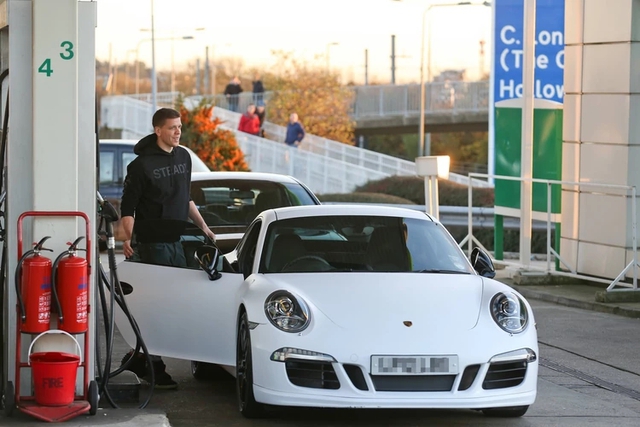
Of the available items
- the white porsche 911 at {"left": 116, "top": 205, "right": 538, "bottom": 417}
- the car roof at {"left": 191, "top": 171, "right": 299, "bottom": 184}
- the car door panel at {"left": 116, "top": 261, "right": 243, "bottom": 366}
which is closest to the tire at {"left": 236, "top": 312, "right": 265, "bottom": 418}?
the white porsche 911 at {"left": 116, "top": 205, "right": 538, "bottom": 417}

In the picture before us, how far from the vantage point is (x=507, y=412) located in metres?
7.66

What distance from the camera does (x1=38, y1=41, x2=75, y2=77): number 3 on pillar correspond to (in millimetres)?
7070

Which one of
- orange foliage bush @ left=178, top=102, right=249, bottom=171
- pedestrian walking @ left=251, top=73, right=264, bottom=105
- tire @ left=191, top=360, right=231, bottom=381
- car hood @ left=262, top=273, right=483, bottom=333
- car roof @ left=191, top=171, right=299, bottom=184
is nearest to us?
car hood @ left=262, top=273, right=483, bottom=333

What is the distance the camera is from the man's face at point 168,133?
9258mm

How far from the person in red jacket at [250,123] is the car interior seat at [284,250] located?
4524 cm

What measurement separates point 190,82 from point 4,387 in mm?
137181

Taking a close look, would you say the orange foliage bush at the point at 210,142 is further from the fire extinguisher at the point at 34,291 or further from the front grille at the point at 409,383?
the front grille at the point at 409,383

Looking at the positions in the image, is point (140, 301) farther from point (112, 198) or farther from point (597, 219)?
point (112, 198)

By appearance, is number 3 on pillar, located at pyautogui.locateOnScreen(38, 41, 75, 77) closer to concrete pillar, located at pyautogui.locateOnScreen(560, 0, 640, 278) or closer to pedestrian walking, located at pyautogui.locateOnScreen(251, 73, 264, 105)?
concrete pillar, located at pyautogui.locateOnScreen(560, 0, 640, 278)

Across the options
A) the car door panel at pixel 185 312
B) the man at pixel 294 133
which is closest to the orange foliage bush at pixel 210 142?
the man at pixel 294 133

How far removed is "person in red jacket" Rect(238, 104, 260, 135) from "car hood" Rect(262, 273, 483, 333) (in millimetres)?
45726

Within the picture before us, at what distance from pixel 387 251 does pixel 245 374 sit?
1334 millimetres

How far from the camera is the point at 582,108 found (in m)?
16.6

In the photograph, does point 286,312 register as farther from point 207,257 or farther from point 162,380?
point 162,380
